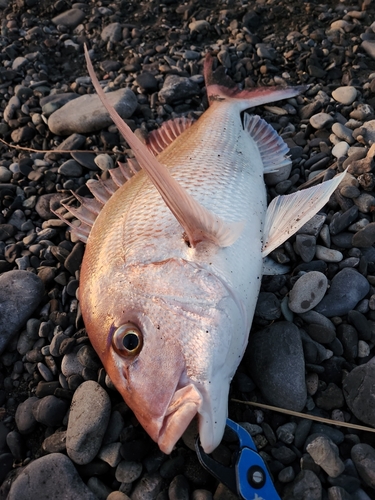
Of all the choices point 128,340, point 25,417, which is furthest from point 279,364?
point 25,417

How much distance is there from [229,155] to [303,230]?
83 centimetres

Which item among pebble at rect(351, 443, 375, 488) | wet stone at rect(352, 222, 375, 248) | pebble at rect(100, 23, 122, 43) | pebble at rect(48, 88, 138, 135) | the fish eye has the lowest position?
pebble at rect(351, 443, 375, 488)

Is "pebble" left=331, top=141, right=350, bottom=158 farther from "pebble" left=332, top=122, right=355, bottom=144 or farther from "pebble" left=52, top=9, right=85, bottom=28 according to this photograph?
"pebble" left=52, top=9, right=85, bottom=28

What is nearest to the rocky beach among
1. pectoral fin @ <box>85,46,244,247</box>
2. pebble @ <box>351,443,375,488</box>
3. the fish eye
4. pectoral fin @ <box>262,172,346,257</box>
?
pebble @ <box>351,443,375,488</box>

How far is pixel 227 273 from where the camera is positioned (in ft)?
7.34

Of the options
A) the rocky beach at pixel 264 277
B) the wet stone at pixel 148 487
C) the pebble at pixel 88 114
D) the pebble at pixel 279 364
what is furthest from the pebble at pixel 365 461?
the pebble at pixel 88 114

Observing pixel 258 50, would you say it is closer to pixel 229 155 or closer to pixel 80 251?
pixel 229 155

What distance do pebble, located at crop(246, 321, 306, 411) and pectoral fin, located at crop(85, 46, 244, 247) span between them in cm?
72

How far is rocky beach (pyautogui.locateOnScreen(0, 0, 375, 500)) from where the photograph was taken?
2256mm

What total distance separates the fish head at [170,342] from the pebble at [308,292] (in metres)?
0.59

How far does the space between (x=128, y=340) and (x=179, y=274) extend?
433 millimetres

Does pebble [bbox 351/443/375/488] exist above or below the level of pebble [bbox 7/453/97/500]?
below

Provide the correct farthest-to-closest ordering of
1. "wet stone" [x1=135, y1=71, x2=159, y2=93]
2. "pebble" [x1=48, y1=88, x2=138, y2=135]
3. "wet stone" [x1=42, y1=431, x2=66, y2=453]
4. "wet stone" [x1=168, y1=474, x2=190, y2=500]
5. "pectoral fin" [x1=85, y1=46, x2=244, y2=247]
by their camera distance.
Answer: "wet stone" [x1=135, y1=71, x2=159, y2=93], "pebble" [x1=48, y1=88, x2=138, y2=135], "wet stone" [x1=42, y1=431, x2=66, y2=453], "wet stone" [x1=168, y1=474, x2=190, y2=500], "pectoral fin" [x1=85, y1=46, x2=244, y2=247]

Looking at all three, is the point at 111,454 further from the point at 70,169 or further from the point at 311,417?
the point at 70,169
